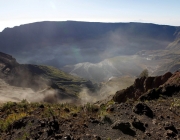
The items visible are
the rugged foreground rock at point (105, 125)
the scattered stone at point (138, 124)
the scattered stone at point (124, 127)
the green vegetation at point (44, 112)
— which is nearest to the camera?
the rugged foreground rock at point (105, 125)

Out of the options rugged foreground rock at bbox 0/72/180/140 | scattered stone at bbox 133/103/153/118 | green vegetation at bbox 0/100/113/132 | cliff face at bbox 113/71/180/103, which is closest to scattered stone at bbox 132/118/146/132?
rugged foreground rock at bbox 0/72/180/140

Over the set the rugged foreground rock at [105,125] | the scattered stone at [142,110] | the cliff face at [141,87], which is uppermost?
the scattered stone at [142,110]

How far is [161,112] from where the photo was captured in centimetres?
1376

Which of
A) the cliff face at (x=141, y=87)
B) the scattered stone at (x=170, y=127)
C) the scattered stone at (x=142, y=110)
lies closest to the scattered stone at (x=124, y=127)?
the scattered stone at (x=170, y=127)

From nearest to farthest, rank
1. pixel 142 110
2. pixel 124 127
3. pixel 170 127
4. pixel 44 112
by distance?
pixel 124 127 → pixel 170 127 → pixel 142 110 → pixel 44 112

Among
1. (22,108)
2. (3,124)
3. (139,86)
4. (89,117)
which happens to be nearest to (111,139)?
(89,117)

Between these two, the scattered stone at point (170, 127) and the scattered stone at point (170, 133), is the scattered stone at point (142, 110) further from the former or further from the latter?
the scattered stone at point (170, 133)

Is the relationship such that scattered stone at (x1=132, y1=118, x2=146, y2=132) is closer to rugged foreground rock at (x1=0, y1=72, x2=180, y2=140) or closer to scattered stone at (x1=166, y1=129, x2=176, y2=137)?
rugged foreground rock at (x1=0, y1=72, x2=180, y2=140)

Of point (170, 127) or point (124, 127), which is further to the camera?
point (170, 127)

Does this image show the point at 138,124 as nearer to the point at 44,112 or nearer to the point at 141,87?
the point at 44,112

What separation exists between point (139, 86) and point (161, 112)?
27.8m

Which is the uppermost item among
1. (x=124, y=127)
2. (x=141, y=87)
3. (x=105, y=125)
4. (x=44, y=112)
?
(x=124, y=127)

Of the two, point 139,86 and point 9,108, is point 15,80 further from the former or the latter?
point 9,108

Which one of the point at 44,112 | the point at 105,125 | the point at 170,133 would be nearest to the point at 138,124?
the point at 170,133
